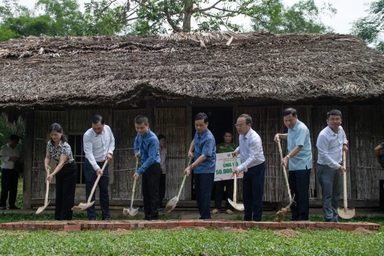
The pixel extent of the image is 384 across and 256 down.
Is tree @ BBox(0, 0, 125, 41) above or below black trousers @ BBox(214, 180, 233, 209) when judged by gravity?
above

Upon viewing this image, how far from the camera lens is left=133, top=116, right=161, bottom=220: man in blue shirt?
8.48m

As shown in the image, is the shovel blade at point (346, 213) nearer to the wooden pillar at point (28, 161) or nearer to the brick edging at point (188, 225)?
the brick edging at point (188, 225)

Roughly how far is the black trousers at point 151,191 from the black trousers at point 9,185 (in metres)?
4.53

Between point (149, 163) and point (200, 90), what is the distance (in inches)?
81.0

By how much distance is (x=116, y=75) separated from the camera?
36.1 ft

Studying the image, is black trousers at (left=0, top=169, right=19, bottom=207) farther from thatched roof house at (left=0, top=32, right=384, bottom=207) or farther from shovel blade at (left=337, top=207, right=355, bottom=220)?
shovel blade at (left=337, top=207, right=355, bottom=220)

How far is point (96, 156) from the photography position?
8.78 meters

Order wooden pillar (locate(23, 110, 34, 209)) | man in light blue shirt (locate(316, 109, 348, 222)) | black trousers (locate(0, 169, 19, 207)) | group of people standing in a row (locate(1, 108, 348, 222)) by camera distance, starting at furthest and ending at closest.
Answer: black trousers (locate(0, 169, 19, 207)) → wooden pillar (locate(23, 110, 34, 209)) → group of people standing in a row (locate(1, 108, 348, 222)) → man in light blue shirt (locate(316, 109, 348, 222))

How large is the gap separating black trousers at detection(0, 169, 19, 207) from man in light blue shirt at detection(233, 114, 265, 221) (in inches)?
241

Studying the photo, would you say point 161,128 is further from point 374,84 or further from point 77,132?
point 374,84

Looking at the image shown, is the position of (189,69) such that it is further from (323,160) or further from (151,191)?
(323,160)

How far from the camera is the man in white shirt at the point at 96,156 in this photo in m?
8.62

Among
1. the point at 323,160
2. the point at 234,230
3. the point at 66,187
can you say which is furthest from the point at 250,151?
the point at 66,187

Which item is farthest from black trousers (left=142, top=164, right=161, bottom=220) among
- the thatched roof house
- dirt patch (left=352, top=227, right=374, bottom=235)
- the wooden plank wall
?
dirt patch (left=352, top=227, right=374, bottom=235)
